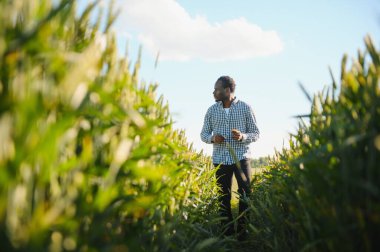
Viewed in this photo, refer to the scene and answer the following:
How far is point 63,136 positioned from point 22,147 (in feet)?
0.47

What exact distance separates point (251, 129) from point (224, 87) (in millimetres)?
540

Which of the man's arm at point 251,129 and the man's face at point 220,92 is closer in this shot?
the man's arm at point 251,129

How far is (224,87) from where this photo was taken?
3.47m

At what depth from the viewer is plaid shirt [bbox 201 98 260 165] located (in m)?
3.36

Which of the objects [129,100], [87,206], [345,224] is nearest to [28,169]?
[87,206]

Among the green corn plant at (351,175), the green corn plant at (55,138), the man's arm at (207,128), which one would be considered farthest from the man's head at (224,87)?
the green corn plant at (55,138)

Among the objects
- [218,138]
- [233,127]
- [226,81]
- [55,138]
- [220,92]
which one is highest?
[226,81]

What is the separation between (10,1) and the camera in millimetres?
817

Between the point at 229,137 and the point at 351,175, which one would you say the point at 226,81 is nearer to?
the point at 229,137

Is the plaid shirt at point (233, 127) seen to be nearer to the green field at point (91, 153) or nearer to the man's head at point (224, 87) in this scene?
the man's head at point (224, 87)

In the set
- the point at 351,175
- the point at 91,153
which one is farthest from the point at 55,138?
the point at 351,175

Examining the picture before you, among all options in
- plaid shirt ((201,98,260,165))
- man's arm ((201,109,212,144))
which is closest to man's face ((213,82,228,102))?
plaid shirt ((201,98,260,165))

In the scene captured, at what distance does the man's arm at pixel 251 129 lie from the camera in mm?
3334

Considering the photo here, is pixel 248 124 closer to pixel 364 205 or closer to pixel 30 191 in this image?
pixel 364 205
